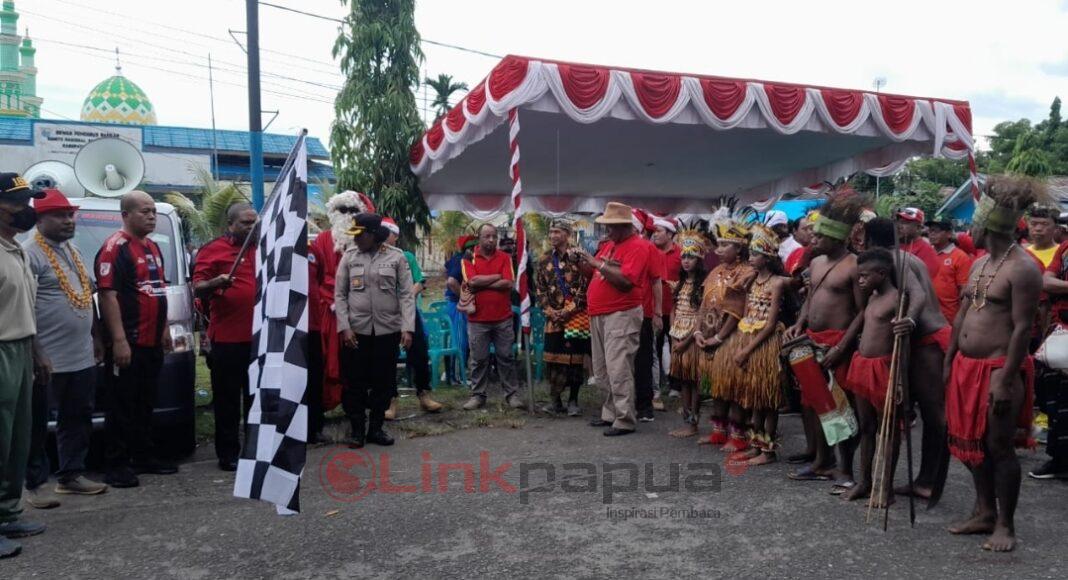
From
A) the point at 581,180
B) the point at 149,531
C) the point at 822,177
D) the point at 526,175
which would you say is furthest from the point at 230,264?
the point at 822,177

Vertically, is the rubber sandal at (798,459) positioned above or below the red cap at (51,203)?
below

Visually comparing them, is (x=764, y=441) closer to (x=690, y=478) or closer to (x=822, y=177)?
(x=690, y=478)

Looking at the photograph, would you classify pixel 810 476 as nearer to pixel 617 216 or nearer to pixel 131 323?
pixel 617 216

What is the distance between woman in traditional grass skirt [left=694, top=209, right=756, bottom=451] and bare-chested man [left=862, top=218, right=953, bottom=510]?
1.11 m

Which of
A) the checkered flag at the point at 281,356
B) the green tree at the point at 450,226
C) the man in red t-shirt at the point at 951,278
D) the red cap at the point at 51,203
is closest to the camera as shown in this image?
the checkered flag at the point at 281,356

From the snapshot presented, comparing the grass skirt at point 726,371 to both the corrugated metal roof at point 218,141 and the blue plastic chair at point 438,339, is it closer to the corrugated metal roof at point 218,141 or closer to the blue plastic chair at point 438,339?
the blue plastic chair at point 438,339

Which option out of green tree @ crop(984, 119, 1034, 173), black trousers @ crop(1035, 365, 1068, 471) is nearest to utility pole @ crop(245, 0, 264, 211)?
black trousers @ crop(1035, 365, 1068, 471)

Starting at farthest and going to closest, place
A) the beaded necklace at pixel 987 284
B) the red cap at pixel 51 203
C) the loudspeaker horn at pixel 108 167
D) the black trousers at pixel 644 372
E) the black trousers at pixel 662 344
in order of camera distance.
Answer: the loudspeaker horn at pixel 108 167
the black trousers at pixel 662 344
the black trousers at pixel 644 372
the red cap at pixel 51 203
the beaded necklace at pixel 987 284

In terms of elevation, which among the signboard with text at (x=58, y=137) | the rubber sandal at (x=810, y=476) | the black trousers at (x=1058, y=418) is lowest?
the rubber sandal at (x=810, y=476)

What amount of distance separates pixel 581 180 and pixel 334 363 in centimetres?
714

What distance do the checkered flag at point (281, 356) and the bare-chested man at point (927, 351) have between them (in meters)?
3.03

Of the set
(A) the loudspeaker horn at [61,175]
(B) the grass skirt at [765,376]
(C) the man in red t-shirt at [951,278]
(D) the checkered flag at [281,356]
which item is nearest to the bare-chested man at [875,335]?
(B) the grass skirt at [765,376]

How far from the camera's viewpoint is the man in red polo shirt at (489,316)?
22.9 feet

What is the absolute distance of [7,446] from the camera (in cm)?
372
